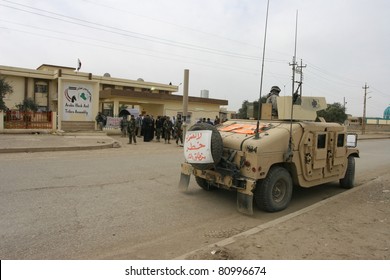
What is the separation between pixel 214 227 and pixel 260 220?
2.92 feet

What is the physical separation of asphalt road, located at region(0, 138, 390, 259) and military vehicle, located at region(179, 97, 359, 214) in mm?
449

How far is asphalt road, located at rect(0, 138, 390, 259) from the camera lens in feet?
14.0

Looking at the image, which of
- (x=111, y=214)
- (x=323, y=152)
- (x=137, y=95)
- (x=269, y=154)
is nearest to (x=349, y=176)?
(x=323, y=152)

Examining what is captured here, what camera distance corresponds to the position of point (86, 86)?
83.5ft

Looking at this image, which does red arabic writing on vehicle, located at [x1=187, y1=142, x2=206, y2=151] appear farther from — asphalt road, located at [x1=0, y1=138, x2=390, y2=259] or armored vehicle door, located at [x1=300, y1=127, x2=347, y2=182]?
armored vehicle door, located at [x1=300, y1=127, x2=347, y2=182]

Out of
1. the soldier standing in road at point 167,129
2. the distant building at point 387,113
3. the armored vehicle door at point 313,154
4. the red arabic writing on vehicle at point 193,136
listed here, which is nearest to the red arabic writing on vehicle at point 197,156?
the red arabic writing on vehicle at point 193,136

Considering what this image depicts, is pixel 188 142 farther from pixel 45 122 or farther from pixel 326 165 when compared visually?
pixel 45 122

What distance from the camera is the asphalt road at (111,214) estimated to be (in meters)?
4.26

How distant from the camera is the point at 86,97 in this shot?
2547 cm

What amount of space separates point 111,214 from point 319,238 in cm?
324

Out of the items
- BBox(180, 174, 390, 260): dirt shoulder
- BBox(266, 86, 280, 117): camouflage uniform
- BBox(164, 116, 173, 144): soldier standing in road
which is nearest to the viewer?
BBox(180, 174, 390, 260): dirt shoulder

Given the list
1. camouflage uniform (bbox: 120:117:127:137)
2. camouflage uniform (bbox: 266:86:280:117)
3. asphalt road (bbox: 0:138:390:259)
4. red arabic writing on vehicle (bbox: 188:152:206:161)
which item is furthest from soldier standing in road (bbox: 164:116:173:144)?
red arabic writing on vehicle (bbox: 188:152:206:161)

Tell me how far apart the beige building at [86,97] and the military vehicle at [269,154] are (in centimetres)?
1328

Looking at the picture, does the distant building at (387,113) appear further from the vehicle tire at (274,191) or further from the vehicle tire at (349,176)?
the vehicle tire at (274,191)
